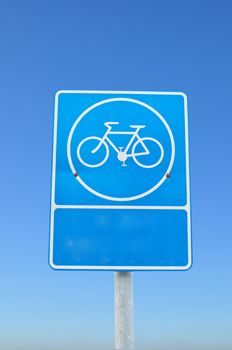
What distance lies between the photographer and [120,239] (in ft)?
10.6

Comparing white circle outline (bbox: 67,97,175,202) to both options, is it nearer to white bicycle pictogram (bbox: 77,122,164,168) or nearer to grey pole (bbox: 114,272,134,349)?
white bicycle pictogram (bbox: 77,122,164,168)

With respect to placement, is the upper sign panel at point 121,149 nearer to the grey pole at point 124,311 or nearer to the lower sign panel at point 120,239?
the lower sign panel at point 120,239

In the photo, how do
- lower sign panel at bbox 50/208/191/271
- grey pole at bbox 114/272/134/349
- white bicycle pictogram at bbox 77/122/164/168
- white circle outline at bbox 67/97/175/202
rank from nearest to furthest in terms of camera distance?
grey pole at bbox 114/272/134/349
lower sign panel at bbox 50/208/191/271
white circle outline at bbox 67/97/175/202
white bicycle pictogram at bbox 77/122/164/168

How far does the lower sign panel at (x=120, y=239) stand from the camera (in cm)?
318

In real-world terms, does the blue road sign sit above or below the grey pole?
above

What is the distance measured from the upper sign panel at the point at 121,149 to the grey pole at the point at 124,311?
0.56 meters

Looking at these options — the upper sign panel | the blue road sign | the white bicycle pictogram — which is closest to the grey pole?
the blue road sign

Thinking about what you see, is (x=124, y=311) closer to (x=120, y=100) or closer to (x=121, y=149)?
(x=121, y=149)

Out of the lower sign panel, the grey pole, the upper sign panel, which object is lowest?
the grey pole

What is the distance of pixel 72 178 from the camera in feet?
11.2

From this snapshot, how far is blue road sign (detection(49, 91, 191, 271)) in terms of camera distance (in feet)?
10.6

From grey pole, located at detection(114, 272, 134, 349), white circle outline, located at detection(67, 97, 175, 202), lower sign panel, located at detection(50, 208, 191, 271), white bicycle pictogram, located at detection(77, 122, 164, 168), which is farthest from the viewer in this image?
white bicycle pictogram, located at detection(77, 122, 164, 168)

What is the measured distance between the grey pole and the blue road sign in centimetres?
9

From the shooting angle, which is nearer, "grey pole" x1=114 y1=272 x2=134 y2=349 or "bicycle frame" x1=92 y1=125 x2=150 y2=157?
"grey pole" x1=114 y1=272 x2=134 y2=349
